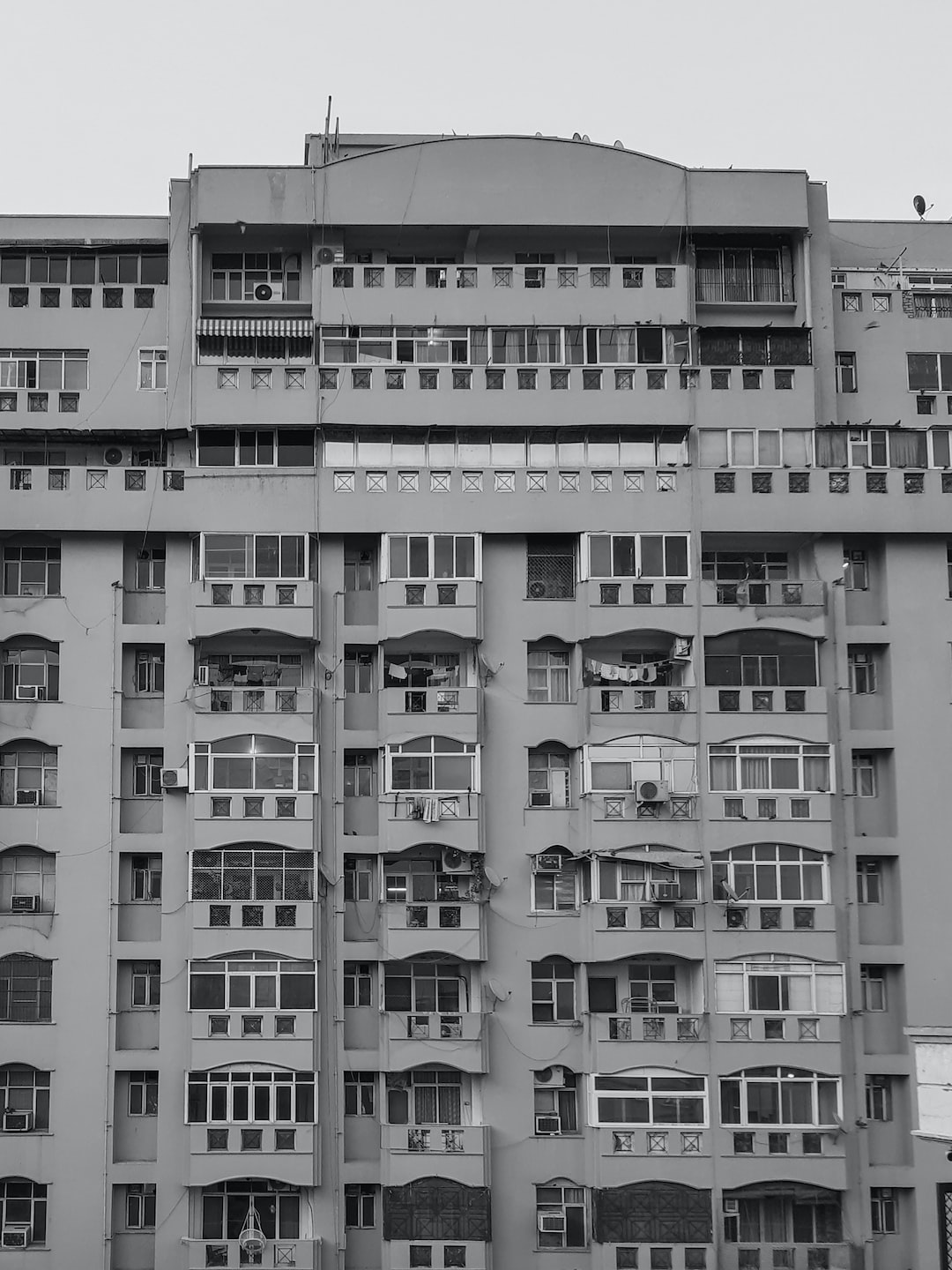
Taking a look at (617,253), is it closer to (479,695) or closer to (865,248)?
(865,248)

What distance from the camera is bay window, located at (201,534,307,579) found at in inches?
1297

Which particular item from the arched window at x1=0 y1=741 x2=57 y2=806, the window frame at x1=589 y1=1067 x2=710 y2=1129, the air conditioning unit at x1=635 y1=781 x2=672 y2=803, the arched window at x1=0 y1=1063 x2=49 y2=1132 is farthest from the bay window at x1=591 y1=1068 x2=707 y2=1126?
the arched window at x1=0 y1=741 x2=57 y2=806

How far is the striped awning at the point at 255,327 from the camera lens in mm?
34031

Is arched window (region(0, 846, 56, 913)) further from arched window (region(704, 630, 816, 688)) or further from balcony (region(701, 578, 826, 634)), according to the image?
balcony (region(701, 578, 826, 634))

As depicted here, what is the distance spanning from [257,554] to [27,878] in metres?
7.46

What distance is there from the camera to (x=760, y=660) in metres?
33.4

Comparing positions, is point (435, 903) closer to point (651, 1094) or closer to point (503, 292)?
point (651, 1094)

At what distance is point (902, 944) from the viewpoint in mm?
32312

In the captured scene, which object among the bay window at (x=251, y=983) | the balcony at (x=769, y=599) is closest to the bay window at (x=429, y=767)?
the bay window at (x=251, y=983)

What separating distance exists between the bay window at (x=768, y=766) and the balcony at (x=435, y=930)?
5230 mm

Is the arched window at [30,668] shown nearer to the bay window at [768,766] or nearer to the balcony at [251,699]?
the balcony at [251,699]

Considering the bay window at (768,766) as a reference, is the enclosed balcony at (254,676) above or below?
above

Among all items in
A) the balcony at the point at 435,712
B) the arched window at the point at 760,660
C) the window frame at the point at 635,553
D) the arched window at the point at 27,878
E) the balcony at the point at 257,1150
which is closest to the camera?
the balcony at the point at 257,1150

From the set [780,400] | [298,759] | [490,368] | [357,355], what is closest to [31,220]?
[357,355]
